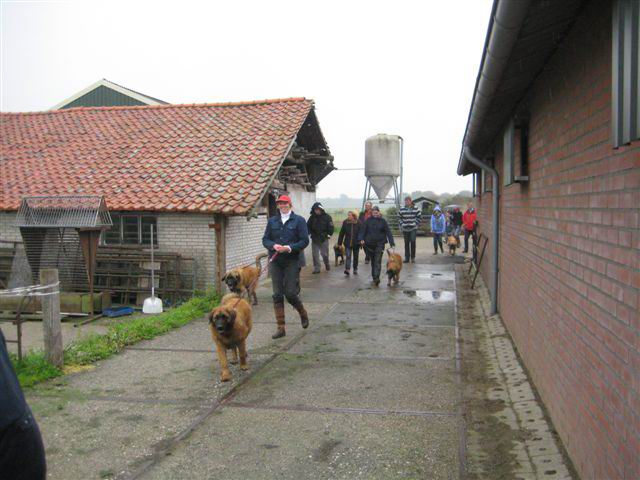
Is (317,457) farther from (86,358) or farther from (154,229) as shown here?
(154,229)

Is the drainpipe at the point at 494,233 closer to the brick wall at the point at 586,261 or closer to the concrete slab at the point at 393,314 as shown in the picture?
the concrete slab at the point at 393,314

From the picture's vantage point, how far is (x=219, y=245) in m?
12.1

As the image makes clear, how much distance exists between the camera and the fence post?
6.60 m

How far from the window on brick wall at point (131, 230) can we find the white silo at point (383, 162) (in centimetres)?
2168

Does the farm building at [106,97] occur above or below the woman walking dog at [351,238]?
above

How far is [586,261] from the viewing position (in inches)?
146

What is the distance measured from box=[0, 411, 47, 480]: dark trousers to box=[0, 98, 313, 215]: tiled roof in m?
9.34

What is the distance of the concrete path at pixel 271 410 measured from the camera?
14.0 ft

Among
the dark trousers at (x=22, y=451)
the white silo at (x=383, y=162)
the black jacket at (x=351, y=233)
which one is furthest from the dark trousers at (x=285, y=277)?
the white silo at (x=383, y=162)

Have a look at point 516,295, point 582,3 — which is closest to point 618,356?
point 582,3

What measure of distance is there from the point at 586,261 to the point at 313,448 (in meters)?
2.38

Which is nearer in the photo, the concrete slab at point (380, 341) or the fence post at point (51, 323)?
the fence post at point (51, 323)

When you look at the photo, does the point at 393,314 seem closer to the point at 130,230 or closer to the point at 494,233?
the point at 494,233

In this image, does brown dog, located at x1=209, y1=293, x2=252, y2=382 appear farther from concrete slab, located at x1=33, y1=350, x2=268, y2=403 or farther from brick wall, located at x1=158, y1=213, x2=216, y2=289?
brick wall, located at x1=158, y1=213, x2=216, y2=289
